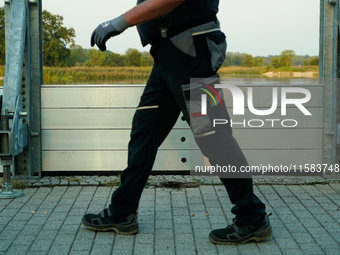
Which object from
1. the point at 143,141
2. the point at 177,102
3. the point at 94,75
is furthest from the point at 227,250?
the point at 94,75

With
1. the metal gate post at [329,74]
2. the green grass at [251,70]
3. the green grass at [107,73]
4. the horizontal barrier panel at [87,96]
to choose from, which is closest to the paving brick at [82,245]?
the horizontal barrier panel at [87,96]

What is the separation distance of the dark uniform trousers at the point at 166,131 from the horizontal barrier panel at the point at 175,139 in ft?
6.29

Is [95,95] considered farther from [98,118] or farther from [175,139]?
[175,139]

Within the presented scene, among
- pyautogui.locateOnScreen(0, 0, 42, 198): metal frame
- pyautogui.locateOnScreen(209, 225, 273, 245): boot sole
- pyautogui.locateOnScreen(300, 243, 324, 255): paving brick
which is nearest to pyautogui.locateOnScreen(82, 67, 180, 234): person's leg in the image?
pyautogui.locateOnScreen(209, 225, 273, 245): boot sole

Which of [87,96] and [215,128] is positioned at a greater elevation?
[87,96]

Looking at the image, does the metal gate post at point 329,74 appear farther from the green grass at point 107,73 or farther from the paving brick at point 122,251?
the paving brick at point 122,251

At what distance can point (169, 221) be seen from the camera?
4145 mm

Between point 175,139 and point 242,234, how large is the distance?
7.32 ft

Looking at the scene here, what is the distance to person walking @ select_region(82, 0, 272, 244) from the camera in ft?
11.2

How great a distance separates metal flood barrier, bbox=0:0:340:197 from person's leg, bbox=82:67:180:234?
1942mm

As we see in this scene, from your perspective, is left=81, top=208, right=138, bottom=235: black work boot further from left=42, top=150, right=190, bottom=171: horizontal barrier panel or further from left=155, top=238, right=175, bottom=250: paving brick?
left=42, top=150, right=190, bottom=171: horizontal barrier panel

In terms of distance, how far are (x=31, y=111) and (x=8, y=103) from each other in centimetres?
69

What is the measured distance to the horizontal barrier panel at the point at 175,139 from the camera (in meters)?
5.71

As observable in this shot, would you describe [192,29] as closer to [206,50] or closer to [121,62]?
[206,50]
